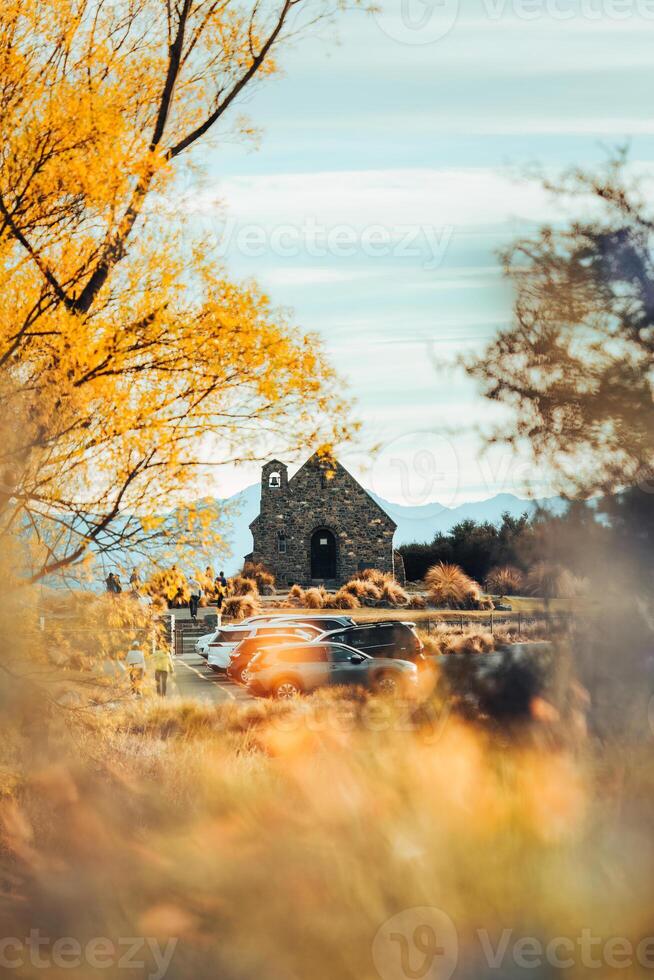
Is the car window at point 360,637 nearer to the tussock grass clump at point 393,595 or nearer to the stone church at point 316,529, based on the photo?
the tussock grass clump at point 393,595

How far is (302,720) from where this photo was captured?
14312mm

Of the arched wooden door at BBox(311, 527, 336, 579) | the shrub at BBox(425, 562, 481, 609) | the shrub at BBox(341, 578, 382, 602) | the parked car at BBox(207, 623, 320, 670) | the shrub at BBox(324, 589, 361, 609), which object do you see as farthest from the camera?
the arched wooden door at BBox(311, 527, 336, 579)

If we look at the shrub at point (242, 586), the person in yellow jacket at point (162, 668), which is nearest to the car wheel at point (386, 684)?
the person in yellow jacket at point (162, 668)

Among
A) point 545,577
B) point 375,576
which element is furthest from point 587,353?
point 375,576

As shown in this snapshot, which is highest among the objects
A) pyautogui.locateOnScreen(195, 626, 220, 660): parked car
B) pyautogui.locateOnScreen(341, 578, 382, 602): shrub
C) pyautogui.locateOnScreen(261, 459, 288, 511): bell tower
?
pyautogui.locateOnScreen(261, 459, 288, 511): bell tower

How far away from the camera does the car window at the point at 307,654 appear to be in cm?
1917

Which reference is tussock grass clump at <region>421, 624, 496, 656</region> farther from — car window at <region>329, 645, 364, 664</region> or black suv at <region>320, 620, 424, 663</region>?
car window at <region>329, 645, 364, 664</region>

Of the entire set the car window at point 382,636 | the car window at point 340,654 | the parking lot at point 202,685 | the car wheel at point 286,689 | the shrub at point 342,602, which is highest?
the shrub at point 342,602

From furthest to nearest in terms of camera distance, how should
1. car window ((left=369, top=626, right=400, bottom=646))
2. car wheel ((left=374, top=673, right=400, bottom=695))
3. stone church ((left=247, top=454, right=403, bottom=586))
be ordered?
stone church ((left=247, top=454, right=403, bottom=586)), car window ((left=369, top=626, right=400, bottom=646)), car wheel ((left=374, top=673, right=400, bottom=695))

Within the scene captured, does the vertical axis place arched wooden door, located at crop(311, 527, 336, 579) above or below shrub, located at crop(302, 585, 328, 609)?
above

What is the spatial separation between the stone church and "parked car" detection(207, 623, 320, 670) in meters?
20.7

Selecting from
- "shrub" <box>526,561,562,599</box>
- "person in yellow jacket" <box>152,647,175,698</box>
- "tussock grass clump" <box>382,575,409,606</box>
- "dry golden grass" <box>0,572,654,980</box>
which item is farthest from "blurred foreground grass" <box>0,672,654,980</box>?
"tussock grass clump" <box>382,575,409,606</box>

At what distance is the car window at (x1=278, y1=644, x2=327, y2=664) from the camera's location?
755 inches

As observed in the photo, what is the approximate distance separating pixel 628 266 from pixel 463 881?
6361mm
